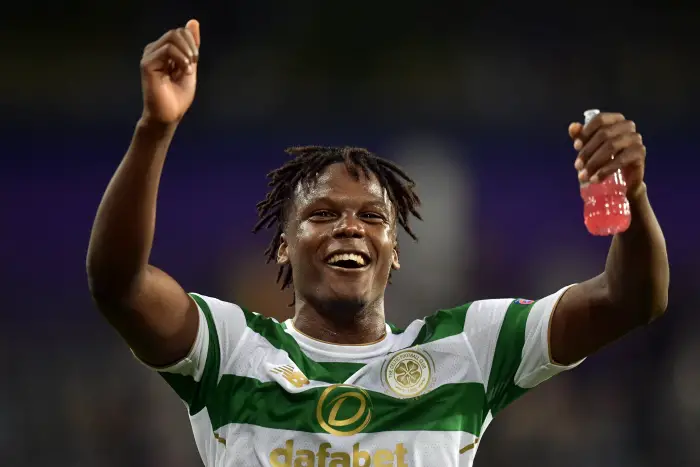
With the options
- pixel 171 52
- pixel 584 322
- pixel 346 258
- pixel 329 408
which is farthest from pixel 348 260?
pixel 171 52

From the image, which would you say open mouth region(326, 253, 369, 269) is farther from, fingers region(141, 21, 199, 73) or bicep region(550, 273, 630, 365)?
fingers region(141, 21, 199, 73)

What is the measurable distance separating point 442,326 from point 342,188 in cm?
58

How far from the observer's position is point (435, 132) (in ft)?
22.4

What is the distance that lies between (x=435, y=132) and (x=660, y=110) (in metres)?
1.70

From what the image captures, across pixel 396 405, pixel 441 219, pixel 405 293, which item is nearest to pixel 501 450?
pixel 405 293

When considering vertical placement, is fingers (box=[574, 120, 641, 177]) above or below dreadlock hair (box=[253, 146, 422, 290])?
below

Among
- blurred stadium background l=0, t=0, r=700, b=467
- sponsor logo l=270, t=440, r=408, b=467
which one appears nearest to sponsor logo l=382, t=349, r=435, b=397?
sponsor logo l=270, t=440, r=408, b=467

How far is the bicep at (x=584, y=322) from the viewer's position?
266 centimetres

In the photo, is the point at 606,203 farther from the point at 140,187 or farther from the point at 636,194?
the point at 140,187

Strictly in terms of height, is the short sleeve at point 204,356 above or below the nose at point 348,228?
below

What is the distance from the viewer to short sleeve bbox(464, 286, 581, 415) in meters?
2.85

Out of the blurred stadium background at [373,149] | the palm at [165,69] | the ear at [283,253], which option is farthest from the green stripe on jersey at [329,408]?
the blurred stadium background at [373,149]

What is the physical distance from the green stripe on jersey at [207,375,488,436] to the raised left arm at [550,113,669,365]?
323 millimetres

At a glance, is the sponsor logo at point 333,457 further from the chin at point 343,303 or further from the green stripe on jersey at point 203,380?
the chin at point 343,303
